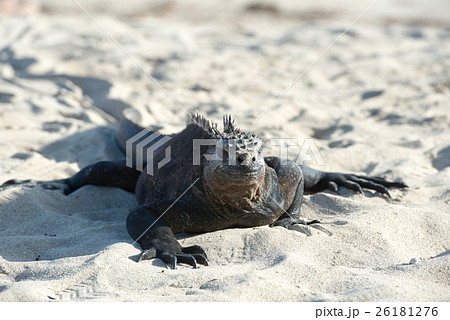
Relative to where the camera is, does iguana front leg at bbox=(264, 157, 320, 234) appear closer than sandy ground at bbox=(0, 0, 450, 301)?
No

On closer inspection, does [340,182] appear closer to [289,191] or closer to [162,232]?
[289,191]

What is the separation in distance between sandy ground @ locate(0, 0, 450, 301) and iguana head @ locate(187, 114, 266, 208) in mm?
326

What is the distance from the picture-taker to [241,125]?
6184mm

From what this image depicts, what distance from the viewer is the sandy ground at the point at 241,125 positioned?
2.95 meters

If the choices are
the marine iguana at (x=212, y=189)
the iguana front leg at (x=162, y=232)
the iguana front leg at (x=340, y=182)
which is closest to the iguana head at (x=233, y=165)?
the marine iguana at (x=212, y=189)

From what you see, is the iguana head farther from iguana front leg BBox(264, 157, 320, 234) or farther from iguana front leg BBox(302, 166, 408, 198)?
iguana front leg BBox(302, 166, 408, 198)

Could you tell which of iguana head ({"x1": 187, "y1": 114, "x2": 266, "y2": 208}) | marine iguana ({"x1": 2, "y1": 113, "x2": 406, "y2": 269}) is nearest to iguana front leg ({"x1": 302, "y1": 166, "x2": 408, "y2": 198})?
marine iguana ({"x1": 2, "y1": 113, "x2": 406, "y2": 269})

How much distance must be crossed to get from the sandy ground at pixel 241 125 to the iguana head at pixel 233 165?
1.07ft

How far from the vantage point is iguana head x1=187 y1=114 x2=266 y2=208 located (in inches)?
129

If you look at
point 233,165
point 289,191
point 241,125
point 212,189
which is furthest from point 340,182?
point 241,125

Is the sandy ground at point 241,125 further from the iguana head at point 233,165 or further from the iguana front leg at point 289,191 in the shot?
the iguana head at point 233,165
